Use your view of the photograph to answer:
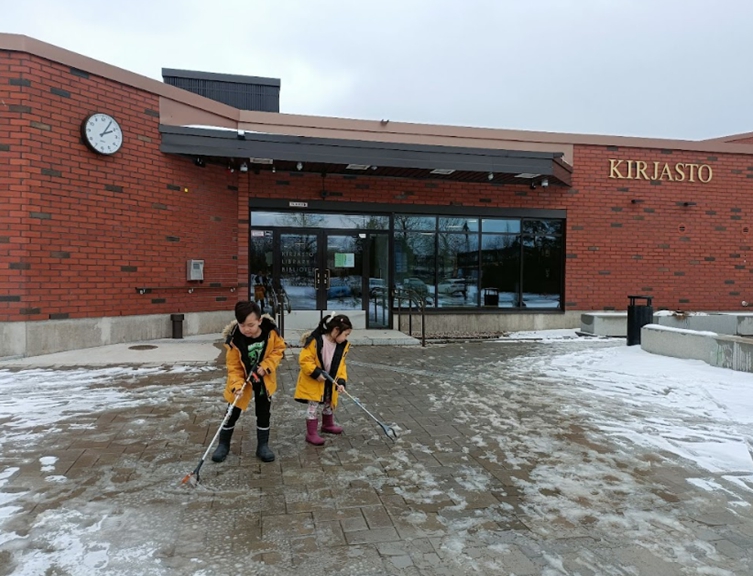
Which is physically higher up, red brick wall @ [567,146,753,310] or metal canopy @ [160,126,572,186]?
metal canopy @ [160,126,572,186]

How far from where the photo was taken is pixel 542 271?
1380 centimetres

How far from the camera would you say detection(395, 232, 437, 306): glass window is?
43.0 ft

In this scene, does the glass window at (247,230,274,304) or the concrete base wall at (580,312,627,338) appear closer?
A: the glass window at (247,230,274,304)

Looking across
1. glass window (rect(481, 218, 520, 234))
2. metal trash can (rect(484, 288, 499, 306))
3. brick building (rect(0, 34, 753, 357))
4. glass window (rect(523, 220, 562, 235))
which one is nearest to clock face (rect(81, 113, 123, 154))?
brick building (rect(0, 34, 753, 357))

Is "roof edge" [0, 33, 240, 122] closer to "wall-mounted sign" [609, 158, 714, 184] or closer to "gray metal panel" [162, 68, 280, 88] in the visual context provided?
"gray metal panel" [162, 68, 280, 88]

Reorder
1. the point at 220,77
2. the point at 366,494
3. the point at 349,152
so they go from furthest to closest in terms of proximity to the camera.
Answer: the point at 220,77
the point at 349,152
the point at 366,494

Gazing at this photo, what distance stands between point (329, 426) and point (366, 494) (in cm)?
144

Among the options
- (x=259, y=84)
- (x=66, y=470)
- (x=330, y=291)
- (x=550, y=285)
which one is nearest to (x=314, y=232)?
(x=330, y=291)

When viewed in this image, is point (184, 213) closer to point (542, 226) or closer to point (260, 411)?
point (260, 411)

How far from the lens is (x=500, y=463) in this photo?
4.35 m

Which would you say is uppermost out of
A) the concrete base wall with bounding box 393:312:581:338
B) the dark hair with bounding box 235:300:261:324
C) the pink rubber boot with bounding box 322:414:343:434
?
the dark hair with bounding box 235:300:261:324

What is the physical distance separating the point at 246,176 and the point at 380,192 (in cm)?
319

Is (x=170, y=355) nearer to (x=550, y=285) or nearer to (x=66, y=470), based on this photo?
(x=66, y=470)

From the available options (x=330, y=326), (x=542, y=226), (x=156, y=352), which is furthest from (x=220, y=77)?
(x=330, y=326)
